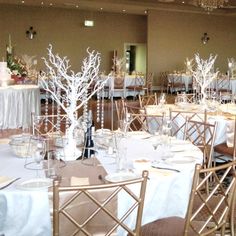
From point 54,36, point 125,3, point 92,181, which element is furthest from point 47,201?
point 54,36

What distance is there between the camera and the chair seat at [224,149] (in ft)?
14.5


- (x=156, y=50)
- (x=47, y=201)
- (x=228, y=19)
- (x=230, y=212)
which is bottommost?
(x=230, y=212)

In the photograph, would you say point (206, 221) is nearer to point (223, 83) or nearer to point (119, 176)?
point (119, 176)

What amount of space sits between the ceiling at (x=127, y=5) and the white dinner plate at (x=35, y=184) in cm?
1236

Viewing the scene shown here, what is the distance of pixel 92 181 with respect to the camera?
217cm

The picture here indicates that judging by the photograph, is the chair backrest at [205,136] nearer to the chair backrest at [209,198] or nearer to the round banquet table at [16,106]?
the chair backrest at [209,198]

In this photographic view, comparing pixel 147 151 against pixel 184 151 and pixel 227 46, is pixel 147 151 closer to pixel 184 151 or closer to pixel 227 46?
pixel 184 151

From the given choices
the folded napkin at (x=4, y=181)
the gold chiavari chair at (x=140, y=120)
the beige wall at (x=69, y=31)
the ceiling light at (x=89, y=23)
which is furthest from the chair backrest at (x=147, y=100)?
the ceiling light at (x=89, y=23)

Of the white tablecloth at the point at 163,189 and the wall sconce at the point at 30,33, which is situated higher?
the wall sconce at the point at 30,33

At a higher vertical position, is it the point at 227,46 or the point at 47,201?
the point at 227,46

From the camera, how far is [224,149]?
177 inches

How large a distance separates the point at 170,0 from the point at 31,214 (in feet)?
42.9

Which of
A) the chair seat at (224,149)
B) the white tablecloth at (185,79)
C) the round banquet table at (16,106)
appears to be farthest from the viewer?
the white tablecloth at (185,79)

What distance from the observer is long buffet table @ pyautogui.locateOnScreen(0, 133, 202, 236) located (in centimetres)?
194
